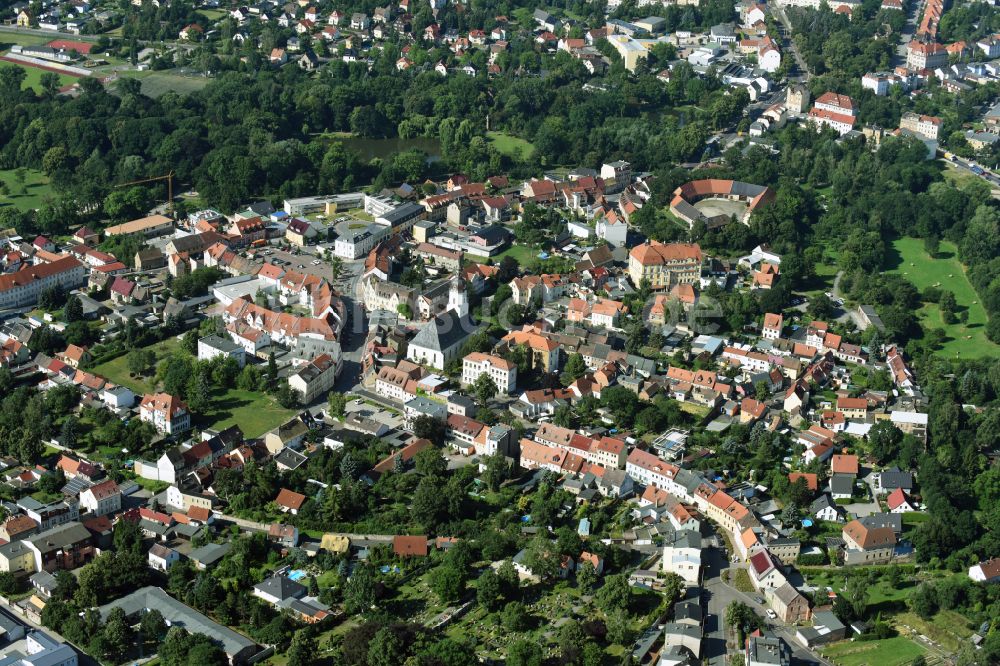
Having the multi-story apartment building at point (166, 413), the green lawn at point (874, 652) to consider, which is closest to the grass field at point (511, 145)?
the multi-story apartment building at point (166, 413)

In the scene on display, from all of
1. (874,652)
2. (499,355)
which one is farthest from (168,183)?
(874,652)

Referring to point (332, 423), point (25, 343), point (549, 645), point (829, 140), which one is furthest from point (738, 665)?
point (829, 140)

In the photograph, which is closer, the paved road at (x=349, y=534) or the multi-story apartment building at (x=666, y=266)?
the paved road at (x=349, y=534)

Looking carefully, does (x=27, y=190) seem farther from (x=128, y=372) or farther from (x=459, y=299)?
(x=459, y=299)

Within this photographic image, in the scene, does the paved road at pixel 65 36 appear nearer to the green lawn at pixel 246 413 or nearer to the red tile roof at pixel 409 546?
the green lawn at pixel 246 413

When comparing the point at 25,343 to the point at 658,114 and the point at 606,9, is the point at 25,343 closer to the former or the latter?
the point at 658,114

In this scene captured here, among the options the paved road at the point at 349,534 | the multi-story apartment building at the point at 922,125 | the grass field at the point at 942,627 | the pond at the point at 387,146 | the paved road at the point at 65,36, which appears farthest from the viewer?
the paved road at the point at 65,36
